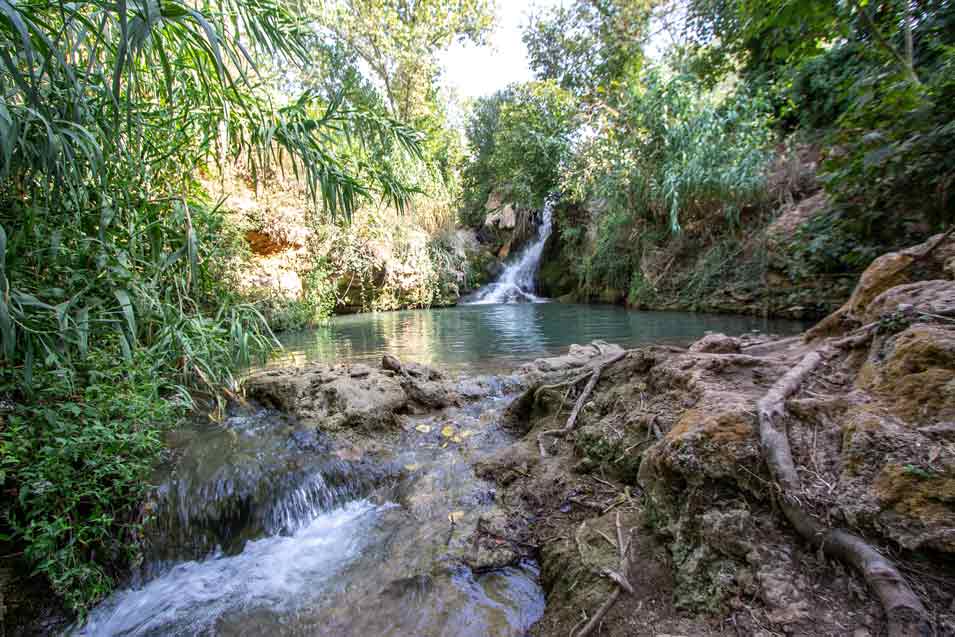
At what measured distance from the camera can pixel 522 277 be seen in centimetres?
1739

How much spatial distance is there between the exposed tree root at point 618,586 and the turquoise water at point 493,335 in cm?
361

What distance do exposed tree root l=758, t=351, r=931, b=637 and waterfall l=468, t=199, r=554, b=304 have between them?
13890 millimetres

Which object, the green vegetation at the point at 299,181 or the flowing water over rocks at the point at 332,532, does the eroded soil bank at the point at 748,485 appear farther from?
the green vegetation at the point at 299,181

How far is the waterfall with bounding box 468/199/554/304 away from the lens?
1616 centimetres

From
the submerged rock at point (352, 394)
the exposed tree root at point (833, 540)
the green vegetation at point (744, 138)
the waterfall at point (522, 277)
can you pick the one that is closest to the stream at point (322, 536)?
the submerged rock at point (352, 394)

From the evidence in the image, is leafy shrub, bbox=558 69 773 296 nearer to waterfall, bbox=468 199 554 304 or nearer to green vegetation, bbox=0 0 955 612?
A: green vegetation, bbox=0 0 955 612

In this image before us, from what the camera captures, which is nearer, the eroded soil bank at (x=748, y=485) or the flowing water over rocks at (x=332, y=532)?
the eroded soil bank at (x=748, y=485)

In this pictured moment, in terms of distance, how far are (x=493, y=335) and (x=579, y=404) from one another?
4986 mm

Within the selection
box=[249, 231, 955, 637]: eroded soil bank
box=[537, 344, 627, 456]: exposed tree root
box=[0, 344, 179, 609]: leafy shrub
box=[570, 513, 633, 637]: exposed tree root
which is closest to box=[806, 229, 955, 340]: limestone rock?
box=[249, 231, 955, 637]: eroded soil bank

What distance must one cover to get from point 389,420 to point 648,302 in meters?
9.03

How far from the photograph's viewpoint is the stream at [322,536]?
1760 millimetres

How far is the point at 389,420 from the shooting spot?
11.5ft

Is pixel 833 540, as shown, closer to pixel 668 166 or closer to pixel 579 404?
pixel 579 404

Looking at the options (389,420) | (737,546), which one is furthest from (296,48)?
(737,546)
